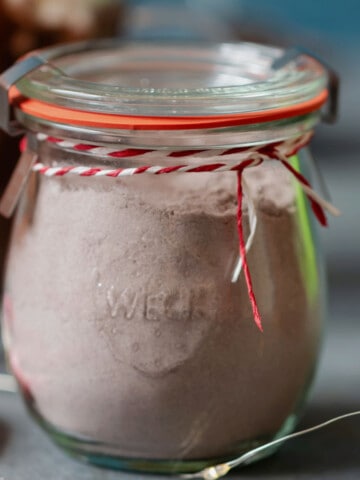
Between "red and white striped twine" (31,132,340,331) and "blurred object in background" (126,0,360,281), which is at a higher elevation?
"red and white striped twine" (31,132,340,331)

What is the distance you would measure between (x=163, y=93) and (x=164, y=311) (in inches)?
4.7

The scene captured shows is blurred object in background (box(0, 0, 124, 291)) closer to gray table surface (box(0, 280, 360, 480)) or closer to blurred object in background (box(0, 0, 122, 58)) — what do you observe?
blurred object in background (box(0, 0, 122, 58))

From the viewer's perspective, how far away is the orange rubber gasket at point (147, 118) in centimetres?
44

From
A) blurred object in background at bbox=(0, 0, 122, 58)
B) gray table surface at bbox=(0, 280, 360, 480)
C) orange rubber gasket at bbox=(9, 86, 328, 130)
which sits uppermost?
orange rubber gasket at bbox=(9, 86, 328, 130)

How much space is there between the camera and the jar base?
0.50m

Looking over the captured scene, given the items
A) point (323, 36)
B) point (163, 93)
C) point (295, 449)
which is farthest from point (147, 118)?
point (323, 36)

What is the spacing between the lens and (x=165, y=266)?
0.46m

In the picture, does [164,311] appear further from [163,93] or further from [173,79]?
[173,79]

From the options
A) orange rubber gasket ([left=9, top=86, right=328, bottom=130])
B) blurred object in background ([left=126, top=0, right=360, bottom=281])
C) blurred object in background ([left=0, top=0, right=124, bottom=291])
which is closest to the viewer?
orange rubber gasket ([left=9, top=86, right=328, bottom=130])

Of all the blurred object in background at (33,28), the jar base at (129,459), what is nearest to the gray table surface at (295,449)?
the jar base at (129,459)

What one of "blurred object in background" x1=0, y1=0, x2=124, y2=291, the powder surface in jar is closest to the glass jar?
the powder surface in jar

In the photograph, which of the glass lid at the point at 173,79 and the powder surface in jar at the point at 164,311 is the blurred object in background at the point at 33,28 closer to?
the glass lid at the point at 173,79

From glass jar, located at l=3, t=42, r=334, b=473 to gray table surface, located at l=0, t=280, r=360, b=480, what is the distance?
0.07 ft

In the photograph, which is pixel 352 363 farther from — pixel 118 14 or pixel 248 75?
pixel 118 14
